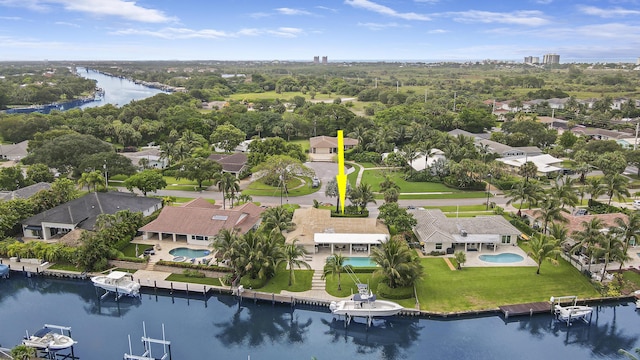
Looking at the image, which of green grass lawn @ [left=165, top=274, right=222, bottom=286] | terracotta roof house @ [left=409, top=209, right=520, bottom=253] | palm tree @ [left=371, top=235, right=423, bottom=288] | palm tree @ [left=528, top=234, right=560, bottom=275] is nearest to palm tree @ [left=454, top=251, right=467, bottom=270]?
terracotta roof house @ [left=409, top=209, right=520, bottom=253]

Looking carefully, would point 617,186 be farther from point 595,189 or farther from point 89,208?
point 89,208

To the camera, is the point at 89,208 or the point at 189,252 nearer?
the point at 189,252

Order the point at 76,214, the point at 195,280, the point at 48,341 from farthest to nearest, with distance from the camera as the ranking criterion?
the point at 76,214 → the point at 195,280 → the point at 48,341

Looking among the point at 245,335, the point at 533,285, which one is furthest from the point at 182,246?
the point at 533,285

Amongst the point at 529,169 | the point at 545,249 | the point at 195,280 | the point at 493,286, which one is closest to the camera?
the point at 493,286

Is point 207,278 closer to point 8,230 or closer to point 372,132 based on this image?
point 8,230

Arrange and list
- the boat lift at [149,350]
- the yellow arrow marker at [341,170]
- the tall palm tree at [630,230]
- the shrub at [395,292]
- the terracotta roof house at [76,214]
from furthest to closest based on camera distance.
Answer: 1. the terracotta roof house at [76,214]
2. the tall palm tree at [630,230]
3. the yellow arrow marker at [341,170]
4. the shrub at [395,292]
5. the boat lift at [149,350]

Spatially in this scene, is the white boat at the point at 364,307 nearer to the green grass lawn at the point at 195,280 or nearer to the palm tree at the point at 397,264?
the palm tree at the point at 397,264

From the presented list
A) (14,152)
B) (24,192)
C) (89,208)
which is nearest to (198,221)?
(89,208)

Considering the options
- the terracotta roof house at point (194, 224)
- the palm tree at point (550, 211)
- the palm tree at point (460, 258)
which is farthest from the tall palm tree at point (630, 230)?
the terracotta roof house at point (194, 224)
